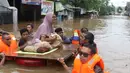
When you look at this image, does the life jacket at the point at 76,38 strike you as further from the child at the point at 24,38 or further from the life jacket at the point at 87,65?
the life jacket at the point at 87,65

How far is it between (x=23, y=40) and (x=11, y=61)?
639mm

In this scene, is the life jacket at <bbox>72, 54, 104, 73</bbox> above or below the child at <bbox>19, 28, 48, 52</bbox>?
above

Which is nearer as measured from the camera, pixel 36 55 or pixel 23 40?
pixel 36 55

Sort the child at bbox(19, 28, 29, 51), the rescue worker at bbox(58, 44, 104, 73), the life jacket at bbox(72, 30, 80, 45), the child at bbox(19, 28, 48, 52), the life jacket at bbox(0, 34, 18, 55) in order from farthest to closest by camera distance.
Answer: the life jacket at bbox(72, 30, 80, 45), the child at bbox(19, 28, 29, 51), the child at bbox(19, 28, 48, 52), the life jacket at bbox(0, 34, 18, 55), the rescue worker at bbox(58, 44, 104, 73)

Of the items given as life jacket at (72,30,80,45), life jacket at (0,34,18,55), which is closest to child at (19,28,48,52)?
life jacket at (0,34,18,55)

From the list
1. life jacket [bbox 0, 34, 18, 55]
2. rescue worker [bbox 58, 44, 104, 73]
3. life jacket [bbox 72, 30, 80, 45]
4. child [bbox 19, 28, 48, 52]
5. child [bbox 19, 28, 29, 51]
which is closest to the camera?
rescue worker [bbox 58, 44, 104, 73]

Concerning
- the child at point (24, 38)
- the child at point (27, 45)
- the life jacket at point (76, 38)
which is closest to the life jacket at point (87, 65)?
the child at point (27, 45)

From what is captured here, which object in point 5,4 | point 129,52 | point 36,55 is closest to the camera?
point 36,55

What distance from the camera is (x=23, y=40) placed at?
7938 mm

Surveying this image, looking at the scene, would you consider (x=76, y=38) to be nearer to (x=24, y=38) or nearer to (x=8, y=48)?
(x=24, y=38)

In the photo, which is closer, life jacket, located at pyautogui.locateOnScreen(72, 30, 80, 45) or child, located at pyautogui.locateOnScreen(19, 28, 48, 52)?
child, located at pyautogui.locateOnScreen(19, 28, 48, 52)

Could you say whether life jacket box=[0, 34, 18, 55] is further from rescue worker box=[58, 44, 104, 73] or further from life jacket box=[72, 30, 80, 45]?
rescue worker box=[58, 44, 104, 73]

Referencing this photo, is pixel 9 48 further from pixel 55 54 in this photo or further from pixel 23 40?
pixel 55 54

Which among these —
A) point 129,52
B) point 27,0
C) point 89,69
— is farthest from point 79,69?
point 27,0
